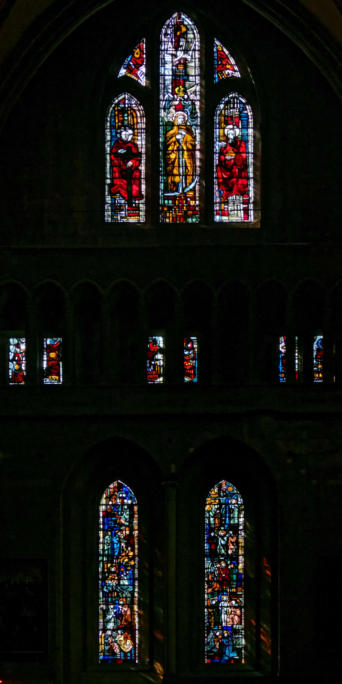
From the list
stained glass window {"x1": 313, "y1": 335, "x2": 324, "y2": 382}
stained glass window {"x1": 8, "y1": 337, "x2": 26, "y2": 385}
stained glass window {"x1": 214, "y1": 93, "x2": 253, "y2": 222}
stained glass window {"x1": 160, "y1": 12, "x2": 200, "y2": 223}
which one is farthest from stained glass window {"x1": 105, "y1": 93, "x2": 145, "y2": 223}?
stained glass window {"x1": 313, "y1": 335, "x2": 324, "y2": 382}

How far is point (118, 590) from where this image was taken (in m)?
17.8

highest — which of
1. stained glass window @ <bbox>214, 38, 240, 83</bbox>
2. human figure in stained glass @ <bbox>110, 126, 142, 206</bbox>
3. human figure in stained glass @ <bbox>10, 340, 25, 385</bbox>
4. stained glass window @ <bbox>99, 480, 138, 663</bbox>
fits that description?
stained glass window @ <bbox>214, 38, 240, 83</bbox>

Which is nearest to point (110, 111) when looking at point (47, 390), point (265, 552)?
point (47, 390)

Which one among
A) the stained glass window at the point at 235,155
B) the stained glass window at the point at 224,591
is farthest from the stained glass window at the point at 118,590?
the stained glass window at the point at 235,155

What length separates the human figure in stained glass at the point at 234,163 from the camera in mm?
17891

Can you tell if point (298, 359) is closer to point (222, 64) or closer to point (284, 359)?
point (284, 359)

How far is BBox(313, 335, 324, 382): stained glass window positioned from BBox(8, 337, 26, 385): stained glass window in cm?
436

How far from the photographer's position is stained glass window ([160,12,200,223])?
1792 cm

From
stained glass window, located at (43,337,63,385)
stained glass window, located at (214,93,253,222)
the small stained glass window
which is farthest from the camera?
stained glass window, located at (214,93,253,222)

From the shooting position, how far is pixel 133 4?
17.7m

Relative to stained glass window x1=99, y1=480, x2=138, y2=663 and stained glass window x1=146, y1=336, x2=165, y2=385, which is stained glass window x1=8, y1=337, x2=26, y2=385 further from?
stained glass window x1=99, y1=480, x2=138, y2=663

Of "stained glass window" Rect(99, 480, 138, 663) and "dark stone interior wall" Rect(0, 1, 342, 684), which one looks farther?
"stained glass window" Rect(99, 480, 138, 663)

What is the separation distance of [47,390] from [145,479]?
6.73 feet

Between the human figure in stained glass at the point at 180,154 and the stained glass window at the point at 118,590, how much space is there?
5192 millimetres
